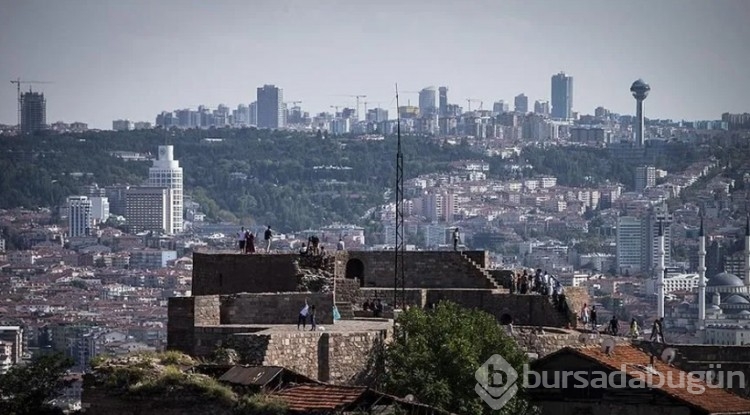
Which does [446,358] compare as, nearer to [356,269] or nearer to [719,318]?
[356,269]

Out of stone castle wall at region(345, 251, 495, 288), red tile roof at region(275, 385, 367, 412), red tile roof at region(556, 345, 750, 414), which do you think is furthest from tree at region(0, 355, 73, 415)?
stone castle wall at region(345, 251, 495, 288)

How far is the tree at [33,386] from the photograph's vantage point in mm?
20141

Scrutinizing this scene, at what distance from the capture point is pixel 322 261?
2562 centimetres

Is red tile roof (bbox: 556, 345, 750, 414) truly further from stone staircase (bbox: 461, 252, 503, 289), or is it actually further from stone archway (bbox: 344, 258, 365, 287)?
stone archway (bbox: 344, 258, 365, 287)

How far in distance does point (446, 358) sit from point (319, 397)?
10.8ft

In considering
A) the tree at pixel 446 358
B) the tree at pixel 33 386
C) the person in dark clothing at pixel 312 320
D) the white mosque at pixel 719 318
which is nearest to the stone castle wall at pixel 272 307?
the person in dark clothing at pixel 312 320

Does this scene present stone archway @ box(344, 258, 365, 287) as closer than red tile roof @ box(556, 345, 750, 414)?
No

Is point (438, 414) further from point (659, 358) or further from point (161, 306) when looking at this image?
point (161, 306)

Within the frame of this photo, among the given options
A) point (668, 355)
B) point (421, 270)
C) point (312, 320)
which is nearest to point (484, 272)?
point (421, 270)

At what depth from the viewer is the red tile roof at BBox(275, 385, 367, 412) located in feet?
59.6

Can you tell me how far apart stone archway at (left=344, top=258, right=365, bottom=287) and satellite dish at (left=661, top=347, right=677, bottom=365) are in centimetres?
423

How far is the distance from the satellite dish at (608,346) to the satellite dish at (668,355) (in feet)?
2.21

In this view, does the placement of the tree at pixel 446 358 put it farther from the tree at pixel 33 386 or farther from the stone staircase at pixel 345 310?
the tree at pixel 33 386

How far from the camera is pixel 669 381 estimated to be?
21891 millimetres
